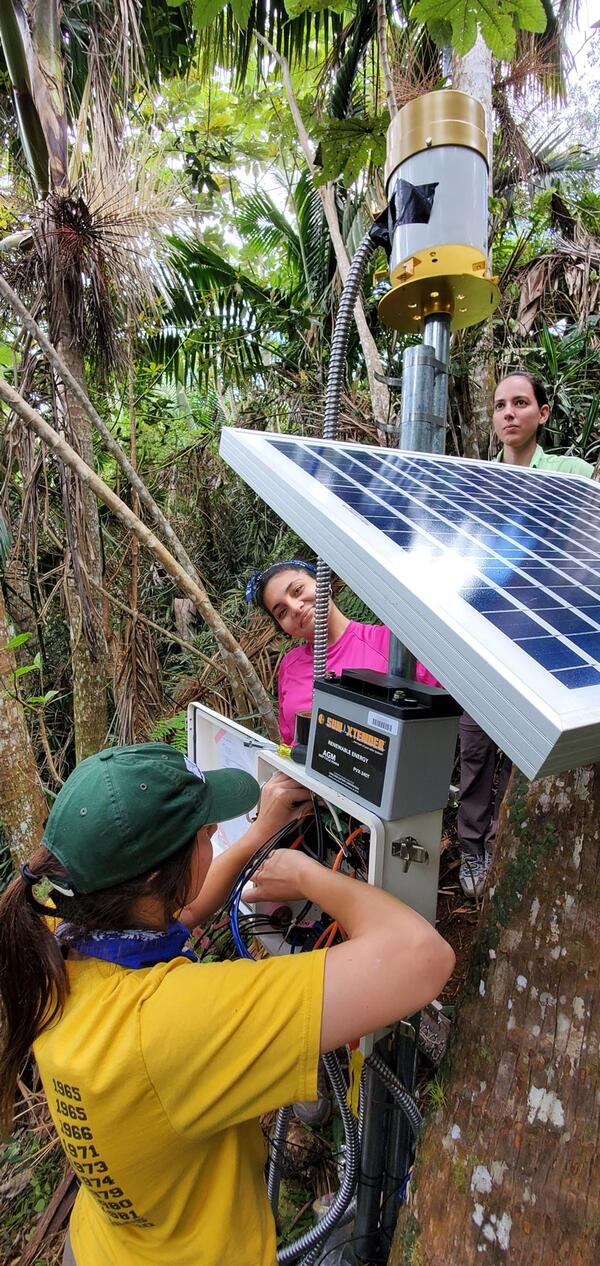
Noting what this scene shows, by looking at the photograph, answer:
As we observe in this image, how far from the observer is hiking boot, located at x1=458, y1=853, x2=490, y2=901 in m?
2.45

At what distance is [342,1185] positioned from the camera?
1.17m

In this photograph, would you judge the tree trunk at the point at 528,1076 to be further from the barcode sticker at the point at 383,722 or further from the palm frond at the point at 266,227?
the palm frond at the point at 266,227

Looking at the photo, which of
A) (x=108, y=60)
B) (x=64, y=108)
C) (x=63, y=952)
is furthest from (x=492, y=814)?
(x=108, y=60)

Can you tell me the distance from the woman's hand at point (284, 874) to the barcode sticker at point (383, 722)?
254mm

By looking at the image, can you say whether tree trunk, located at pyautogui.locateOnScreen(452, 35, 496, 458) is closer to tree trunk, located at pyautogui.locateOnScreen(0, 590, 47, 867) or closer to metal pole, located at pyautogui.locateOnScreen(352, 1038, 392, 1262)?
tree trunk, located at pyautogui.locateOnScreen(0, 590, 47, 867)

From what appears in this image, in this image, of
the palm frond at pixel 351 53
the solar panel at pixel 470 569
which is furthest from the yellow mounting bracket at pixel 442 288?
the palm frond at pixel 351 53

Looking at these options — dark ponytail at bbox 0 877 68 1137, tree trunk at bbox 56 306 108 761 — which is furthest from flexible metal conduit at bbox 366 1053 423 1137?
tree trunk at bbox 56 306 108 761

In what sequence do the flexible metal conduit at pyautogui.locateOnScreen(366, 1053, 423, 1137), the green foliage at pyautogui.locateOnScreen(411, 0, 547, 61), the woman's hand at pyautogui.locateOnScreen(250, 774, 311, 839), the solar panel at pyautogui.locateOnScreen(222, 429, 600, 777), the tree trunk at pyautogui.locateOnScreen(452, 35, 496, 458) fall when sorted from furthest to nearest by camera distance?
1. the tree trunk at pyautogui.locateOnScreen(452, 35, 496, 458)
2. the green foliage at pyautogui.locateOnScreen(411, 0, 547, 61)
3. the woman's hand at pyautogui.locateOnScreen(250, 774, 311, 839)
4. the flexible metal conduit at pyautogui.locateOnScreen(366, 1053, 423, 1137)
5. the solar panel at pyautogui.locateOnScreen(222, 429, 600, 777)

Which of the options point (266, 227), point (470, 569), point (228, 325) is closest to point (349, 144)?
point (470, 569)

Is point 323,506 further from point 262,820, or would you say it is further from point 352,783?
point 262,820

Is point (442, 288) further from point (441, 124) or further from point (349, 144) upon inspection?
point (349, 144)

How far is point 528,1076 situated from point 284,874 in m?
0.45

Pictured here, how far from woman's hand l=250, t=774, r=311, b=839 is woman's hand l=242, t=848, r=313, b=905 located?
0.36 ft

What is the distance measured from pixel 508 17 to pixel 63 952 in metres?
2.24
